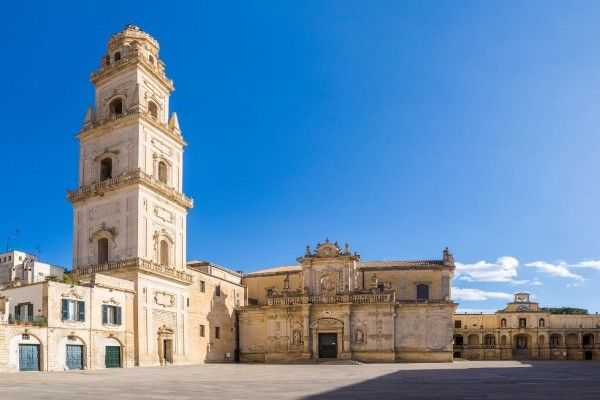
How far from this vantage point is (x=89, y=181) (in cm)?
5297

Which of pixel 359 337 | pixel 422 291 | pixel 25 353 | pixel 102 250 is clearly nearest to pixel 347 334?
pixel 359 337

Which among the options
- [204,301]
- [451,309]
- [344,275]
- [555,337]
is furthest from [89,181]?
[555,337]

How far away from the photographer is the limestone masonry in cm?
4122

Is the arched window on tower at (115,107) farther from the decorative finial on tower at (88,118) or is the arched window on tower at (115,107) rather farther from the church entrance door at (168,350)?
the church entrance door at (168,350)

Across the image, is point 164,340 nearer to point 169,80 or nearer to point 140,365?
point 140,365

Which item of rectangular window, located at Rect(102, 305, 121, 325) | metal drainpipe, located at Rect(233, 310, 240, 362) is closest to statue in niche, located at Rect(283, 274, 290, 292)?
metal drainpipe, located at Rect(233, 310, 240, 362)

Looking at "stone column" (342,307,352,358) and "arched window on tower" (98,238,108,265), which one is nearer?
"arched window on tower" (98,238,108,265)

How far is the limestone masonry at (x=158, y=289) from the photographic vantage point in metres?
41.2

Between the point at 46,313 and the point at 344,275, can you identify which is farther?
the point at 344,275

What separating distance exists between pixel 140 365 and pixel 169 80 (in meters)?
25.0

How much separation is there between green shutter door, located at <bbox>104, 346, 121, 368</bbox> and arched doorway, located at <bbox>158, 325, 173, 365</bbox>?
471cm

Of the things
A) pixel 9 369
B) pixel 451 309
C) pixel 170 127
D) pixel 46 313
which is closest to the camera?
pixel 9 369

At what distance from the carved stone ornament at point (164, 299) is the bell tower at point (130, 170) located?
2038 millimetres

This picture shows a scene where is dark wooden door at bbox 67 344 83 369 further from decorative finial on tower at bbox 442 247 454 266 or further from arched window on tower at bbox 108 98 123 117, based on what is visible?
decorative finial on tower at bbox 442 247 454 266
